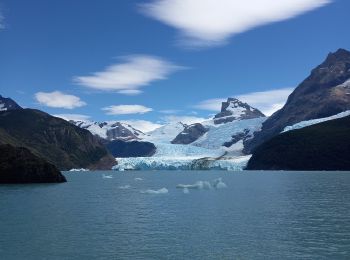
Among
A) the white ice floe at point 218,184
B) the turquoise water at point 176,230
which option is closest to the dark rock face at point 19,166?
the white ice floe at point 218,184

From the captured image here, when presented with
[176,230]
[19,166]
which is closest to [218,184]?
[19,166]

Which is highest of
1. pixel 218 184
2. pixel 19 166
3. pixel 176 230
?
pixel 19 166

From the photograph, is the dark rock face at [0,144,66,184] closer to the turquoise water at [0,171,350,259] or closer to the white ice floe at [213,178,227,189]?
the white ice floe at [213,178,227,189]

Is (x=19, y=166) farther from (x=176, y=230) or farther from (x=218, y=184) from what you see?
(x=176, y=230)

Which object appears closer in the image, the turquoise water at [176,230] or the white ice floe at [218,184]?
A: the turquoise water at [176,230]

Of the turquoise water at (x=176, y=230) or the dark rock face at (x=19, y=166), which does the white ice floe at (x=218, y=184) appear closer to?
the turquoise water at (x=176, y=230)

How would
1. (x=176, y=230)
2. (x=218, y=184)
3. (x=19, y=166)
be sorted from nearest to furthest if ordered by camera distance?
1. (x=176, y=230)
2. (x=218, y=184)
3. (x=19, y=166)

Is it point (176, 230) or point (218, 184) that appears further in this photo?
point (218, 184)

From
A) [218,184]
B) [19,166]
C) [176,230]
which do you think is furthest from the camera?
[19,166]

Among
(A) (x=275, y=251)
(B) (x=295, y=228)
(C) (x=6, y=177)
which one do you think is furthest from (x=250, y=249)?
(C) (x=6, y=177)

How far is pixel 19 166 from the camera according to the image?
123625mm

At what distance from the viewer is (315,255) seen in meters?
34.2

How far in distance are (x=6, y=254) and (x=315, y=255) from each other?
21771 mm

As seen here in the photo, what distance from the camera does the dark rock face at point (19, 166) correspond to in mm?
121250
